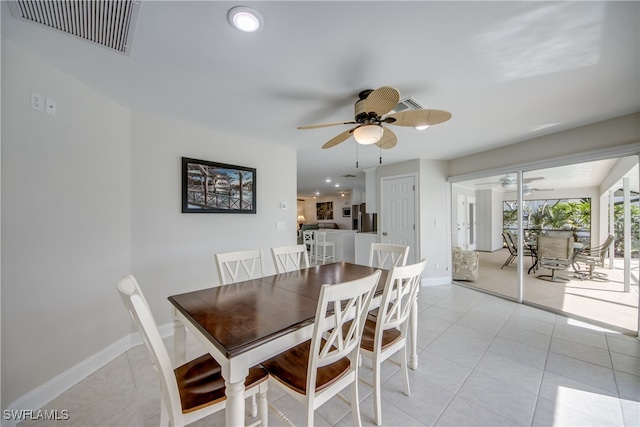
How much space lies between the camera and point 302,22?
1309 mm

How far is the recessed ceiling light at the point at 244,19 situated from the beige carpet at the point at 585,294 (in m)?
4.54

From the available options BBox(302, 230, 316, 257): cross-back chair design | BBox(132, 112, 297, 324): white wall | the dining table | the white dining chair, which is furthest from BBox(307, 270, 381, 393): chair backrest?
BBox(302, 230, 316, 257): cross-back chair design

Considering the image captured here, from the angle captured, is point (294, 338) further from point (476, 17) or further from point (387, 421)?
point (476, 17)

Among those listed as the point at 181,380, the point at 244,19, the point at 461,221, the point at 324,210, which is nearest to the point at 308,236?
the point at 461,221

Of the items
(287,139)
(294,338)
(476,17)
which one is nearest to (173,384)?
(294,338)

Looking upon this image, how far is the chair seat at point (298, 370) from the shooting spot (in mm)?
1206

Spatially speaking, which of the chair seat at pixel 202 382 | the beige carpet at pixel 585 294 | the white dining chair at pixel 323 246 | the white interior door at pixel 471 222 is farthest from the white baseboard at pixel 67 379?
the white interior door at pixel 471 222

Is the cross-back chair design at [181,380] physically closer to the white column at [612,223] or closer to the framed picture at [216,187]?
the framed picture at [216,187]

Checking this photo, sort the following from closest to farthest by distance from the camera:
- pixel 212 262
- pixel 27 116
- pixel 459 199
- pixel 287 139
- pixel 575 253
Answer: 1. pixel 27 116
2. pixel 212 262
3. pixel 287 139
4. pixel 575 253
5. pixel 459 199

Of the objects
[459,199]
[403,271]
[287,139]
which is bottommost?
[403,271]

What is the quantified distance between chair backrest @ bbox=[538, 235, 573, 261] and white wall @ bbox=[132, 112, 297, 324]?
4735 millimetres

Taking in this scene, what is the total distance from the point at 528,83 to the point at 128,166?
364 cm

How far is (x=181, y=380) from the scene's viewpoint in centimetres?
121

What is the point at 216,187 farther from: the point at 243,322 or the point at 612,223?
the point at 612,223
